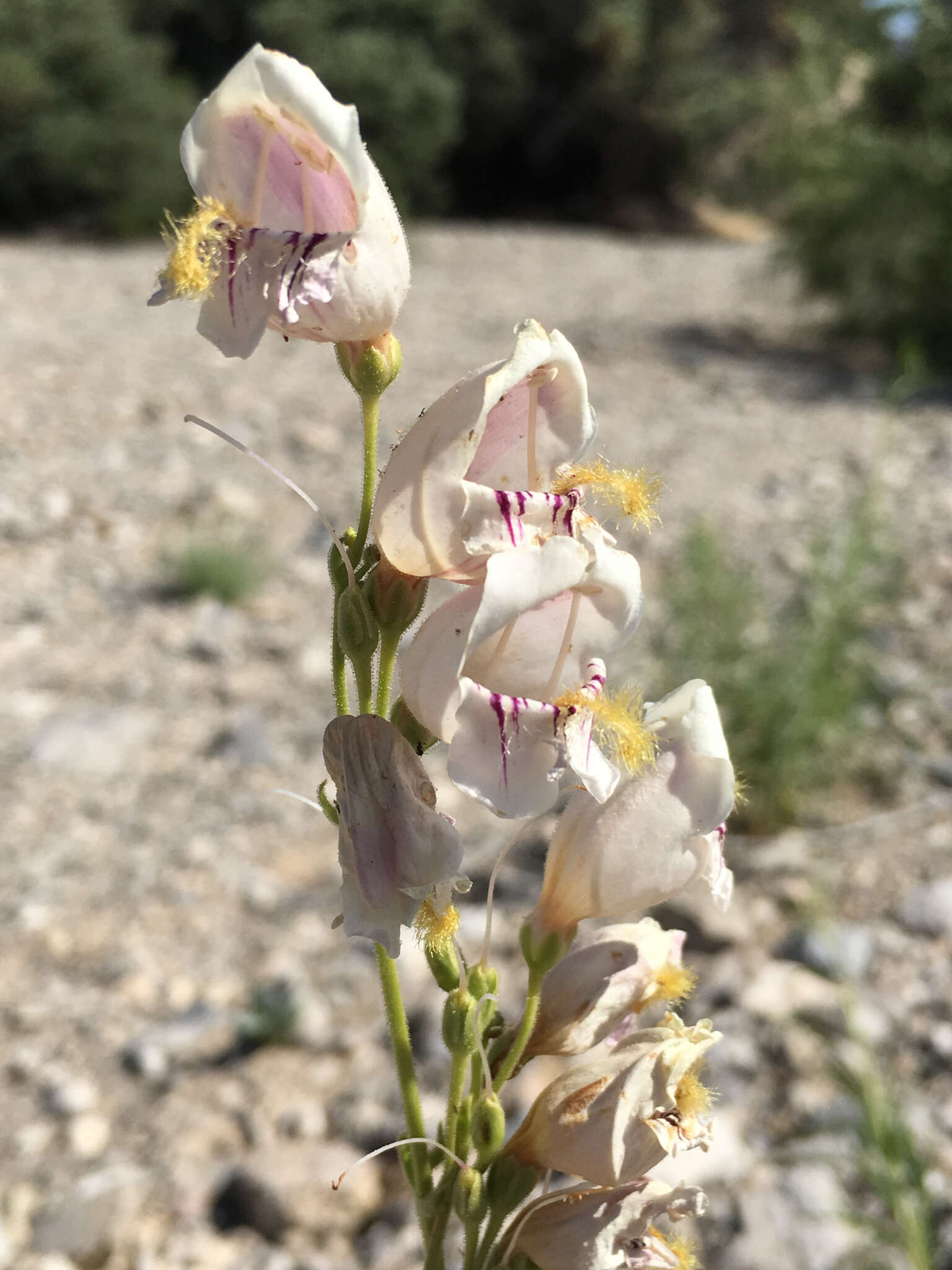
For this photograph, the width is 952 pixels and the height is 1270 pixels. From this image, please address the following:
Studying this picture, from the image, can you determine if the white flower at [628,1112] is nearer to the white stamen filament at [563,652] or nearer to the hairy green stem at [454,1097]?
the hairy green stem at [454,1097]

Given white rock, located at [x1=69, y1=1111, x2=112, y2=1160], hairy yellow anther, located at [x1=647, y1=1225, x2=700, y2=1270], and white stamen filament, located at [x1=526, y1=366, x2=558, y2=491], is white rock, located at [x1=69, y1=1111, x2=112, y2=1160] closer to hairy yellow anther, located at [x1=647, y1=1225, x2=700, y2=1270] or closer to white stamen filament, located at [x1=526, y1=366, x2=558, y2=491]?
hairy yellow anther, located at [x1=647, y1=1225, x2=700, y2=1270]

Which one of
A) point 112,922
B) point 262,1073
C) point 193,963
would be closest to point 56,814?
point 112,922

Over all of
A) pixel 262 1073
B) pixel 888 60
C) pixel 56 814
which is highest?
pixel 888 60

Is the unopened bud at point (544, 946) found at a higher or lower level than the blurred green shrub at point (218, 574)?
higher

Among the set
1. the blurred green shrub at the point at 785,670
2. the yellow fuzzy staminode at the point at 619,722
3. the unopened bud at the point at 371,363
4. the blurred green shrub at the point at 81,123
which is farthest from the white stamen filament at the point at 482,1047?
the blurred green shrub at the point at 81,123

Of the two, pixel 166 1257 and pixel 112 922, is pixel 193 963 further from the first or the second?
pixel 166 1257

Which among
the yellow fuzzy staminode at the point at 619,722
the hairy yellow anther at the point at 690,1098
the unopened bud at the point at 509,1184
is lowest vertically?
the unopened bud at the point at 509,1184
